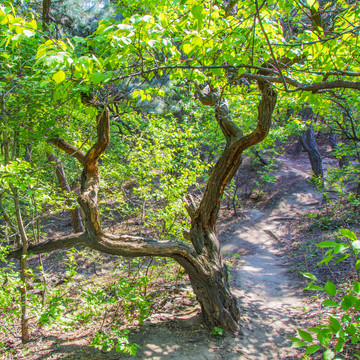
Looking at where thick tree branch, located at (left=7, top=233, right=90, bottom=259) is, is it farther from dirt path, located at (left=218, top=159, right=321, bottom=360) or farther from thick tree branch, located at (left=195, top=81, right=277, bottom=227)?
dirt path, located at (left=218, top=159, right=321, bottom=360)

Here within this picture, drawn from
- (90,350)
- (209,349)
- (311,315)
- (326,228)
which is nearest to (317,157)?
(326,228)

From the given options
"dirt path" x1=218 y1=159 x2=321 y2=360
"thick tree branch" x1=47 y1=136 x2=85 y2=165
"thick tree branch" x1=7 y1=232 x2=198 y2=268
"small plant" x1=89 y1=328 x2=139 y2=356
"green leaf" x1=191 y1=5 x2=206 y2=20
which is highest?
"green leaf" x1=191 y1=5 x2=206 y2=20

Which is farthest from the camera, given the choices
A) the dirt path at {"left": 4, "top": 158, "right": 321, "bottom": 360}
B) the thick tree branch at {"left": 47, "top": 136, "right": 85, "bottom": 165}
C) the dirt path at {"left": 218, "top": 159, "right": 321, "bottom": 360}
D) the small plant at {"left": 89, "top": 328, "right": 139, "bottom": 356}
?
the thick tree branch at {"left": 47, "top": 136, "right": 85, "bottom": 165}

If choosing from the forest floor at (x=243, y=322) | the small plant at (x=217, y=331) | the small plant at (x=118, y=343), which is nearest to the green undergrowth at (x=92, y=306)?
the small plant at (x=118, y=343)

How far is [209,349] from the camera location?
3682 millimetres

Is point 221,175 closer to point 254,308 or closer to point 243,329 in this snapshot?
point 243,329

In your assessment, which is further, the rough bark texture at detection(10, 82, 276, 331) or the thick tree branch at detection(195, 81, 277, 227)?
the thick tree branch at detection(195, 81, 277, 227)

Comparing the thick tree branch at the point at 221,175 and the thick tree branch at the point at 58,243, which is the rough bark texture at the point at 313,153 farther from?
the thick tree branch at the point at 58,243

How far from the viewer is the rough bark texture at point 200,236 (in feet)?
12.3

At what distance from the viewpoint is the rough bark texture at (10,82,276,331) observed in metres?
3.74

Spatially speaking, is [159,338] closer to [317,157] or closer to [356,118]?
[356,118]

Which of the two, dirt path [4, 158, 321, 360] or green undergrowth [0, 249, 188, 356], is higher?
green undergrowth [0, 249, 188, 356]

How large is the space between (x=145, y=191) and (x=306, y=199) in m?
8.93

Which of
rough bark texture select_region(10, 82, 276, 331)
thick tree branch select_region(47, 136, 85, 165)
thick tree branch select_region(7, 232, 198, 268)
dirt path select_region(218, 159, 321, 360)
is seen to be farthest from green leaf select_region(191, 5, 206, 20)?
dirt path select_region(218, 159, 321, 360)
